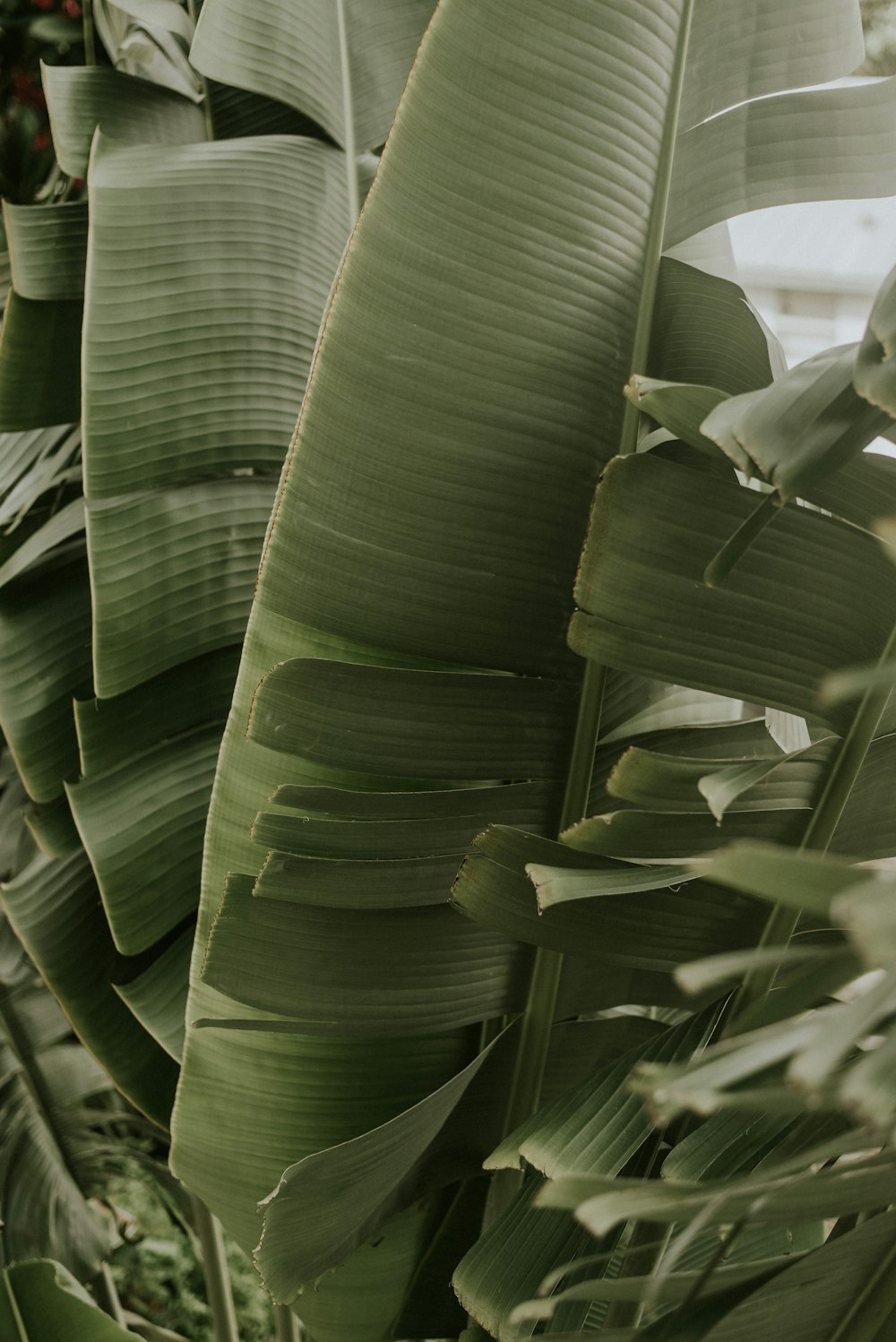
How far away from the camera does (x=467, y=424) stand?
421 millimetres

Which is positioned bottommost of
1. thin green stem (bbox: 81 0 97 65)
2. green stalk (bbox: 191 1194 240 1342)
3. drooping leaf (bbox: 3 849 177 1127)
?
green stalk (bbox: 191 1194 240 1342)

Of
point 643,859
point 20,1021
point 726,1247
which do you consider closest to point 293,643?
point 643,859

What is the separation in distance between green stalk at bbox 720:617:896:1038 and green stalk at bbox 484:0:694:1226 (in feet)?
0.38

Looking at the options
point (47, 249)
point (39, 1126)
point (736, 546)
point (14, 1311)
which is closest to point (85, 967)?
point (14, 1311)

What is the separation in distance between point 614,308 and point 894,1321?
476mm

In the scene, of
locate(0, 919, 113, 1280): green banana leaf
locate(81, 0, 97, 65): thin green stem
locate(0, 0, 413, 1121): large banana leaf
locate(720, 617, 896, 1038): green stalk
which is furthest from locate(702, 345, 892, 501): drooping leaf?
locate(0, 919, 113, 1280): green banana leaf

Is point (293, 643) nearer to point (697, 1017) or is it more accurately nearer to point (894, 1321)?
point (697, 1017)

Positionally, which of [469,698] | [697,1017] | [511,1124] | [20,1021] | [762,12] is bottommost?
[20,1021]

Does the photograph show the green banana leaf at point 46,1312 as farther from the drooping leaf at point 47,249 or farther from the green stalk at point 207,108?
the green stalk at point 207,108

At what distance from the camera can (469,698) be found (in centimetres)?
47

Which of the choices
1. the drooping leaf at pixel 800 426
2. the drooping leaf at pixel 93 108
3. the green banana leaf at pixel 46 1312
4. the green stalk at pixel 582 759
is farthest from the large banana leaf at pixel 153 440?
the drooping leaf at pixel 800 426

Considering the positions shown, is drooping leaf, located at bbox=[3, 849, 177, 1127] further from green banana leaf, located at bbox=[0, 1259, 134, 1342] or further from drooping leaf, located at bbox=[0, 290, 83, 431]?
drooping leaf, located at bbox=[0, 290, 83, 431]

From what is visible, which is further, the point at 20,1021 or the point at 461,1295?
the point at 20,1021

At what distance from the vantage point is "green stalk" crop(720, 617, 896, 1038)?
0.40 meters
